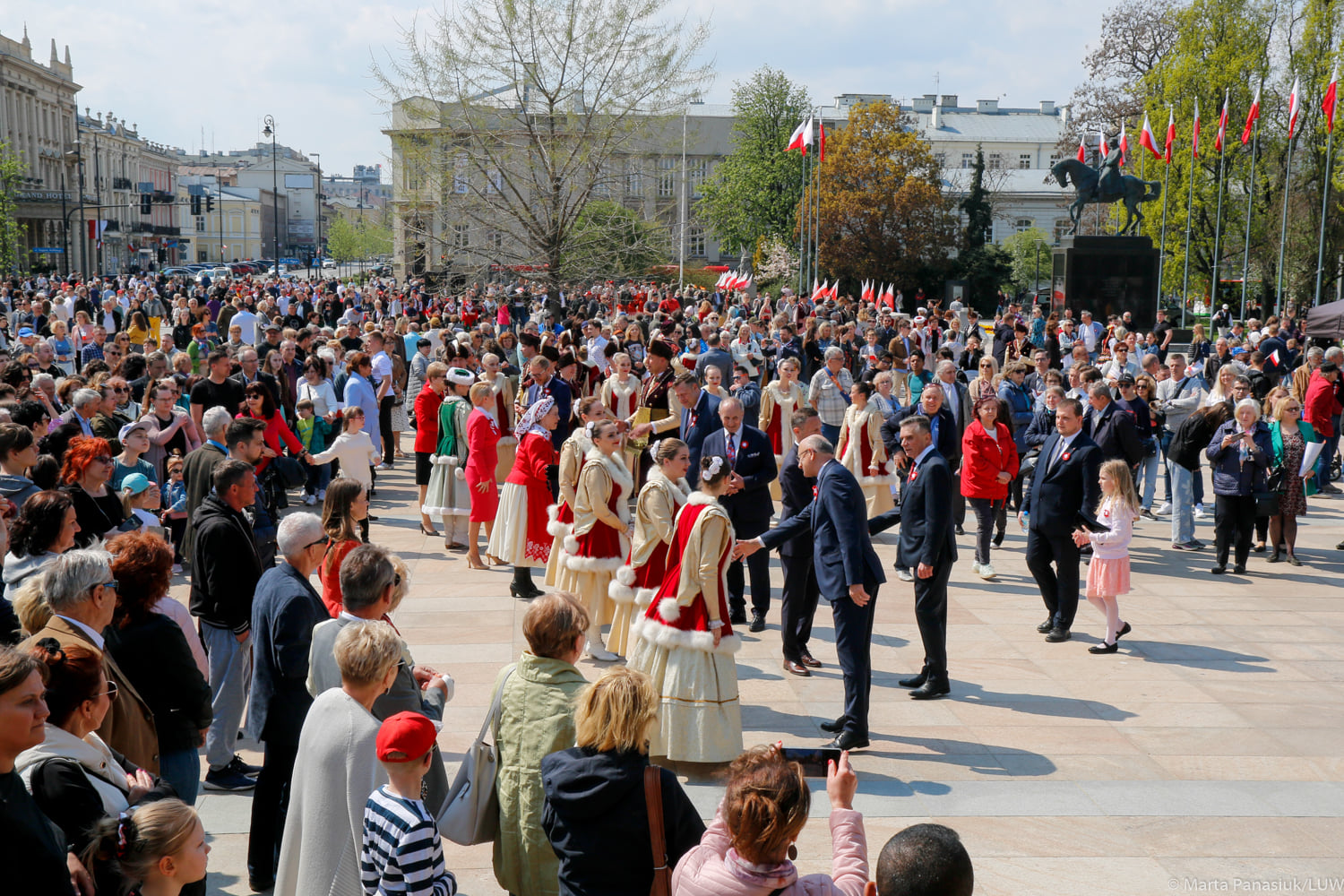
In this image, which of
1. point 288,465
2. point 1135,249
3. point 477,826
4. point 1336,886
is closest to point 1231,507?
point 1336,886

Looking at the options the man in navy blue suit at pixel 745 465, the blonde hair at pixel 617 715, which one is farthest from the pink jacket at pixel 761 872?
the man in navy blue suit at pixel 745 465

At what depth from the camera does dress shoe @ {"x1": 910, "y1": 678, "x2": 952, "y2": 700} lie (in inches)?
309

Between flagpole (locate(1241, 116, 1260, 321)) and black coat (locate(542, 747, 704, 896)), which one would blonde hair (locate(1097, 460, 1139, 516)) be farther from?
flagpole (locate(1241, 116, 1260, 321))

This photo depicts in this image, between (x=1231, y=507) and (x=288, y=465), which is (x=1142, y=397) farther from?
(x=288, y=465)

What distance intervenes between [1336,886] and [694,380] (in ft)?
20.0

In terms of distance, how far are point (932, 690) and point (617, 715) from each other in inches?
185

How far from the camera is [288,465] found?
31.4 feet

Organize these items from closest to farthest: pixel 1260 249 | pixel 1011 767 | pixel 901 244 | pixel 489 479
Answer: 1. pixel 1011 767
2. pixel 489 479
3. pixel 1260 249
4. pixel 901 244

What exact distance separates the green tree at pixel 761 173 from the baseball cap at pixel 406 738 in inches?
2707

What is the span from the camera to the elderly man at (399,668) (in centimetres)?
448

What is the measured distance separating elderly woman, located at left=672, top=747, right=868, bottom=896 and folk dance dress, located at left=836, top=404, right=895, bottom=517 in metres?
8.00

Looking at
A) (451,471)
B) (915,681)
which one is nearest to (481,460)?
(451,471)

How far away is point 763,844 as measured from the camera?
3.16 meters

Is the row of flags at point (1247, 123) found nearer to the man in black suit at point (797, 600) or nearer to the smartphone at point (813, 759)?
the man in black suit at point (797, 600)
